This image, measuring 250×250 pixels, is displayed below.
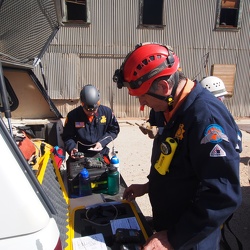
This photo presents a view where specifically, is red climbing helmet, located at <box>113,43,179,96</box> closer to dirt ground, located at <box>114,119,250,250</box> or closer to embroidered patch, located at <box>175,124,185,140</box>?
embroidered patch, located at <box>175,124,185,140</box>

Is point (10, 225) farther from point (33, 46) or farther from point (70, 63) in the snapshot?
point (70, 63)

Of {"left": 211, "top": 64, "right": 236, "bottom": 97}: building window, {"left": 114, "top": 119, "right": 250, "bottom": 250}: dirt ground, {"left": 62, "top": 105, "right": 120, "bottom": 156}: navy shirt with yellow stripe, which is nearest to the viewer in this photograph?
{"left": 114, "top": 119, "right": 250, "bottom": 250}: dirt ground

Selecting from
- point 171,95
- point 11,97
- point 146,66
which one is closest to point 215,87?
point 171,95

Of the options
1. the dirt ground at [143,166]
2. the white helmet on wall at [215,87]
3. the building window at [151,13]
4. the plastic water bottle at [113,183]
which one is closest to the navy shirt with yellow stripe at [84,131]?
the plastic water bottle at [113,183]

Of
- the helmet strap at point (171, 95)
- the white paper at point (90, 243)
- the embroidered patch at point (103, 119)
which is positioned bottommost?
the white paper at point (90, 243)

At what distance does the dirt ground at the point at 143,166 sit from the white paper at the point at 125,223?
6.85 ft

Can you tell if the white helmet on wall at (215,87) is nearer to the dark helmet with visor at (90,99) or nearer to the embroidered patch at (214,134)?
the dark helmet with visor at (90,99)

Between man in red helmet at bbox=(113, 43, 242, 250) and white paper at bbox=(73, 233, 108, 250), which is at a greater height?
man in red helmet at bbox=(113, 43, 242, 250)

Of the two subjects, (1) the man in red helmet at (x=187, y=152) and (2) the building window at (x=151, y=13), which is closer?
(1) the man in red helmet at (x=187, y=152)

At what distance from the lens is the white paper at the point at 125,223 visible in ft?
5.76

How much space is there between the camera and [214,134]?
1365 mm

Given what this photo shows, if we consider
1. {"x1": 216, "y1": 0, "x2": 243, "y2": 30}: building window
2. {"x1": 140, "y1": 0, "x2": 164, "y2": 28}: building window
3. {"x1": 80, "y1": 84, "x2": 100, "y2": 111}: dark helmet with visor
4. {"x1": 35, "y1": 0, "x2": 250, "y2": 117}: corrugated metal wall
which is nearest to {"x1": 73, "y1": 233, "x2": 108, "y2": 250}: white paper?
{"x1": 80, "y1": 84, "x2": 100, "y2": 111}: dark helmet with visor

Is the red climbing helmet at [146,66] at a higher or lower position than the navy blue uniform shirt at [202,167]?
higher

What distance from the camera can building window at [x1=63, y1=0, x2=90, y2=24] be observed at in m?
10.6
